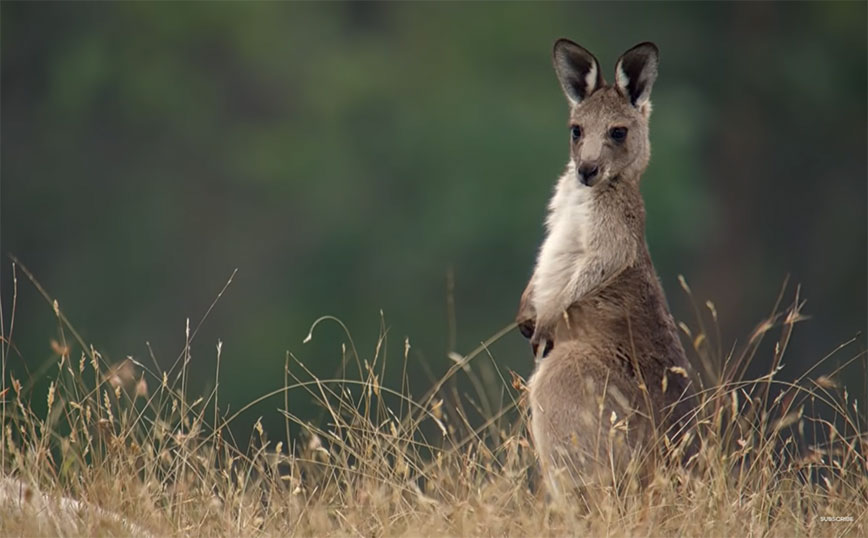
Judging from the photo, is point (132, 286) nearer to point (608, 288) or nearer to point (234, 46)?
point (234, 46)

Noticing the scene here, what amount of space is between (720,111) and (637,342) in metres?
11.9

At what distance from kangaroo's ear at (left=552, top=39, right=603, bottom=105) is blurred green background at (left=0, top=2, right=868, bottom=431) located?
9807 mm

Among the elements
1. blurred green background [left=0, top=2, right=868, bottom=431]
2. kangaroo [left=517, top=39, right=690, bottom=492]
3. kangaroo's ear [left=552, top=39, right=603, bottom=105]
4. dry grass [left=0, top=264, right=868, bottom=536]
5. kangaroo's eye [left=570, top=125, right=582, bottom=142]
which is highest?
kangaroo's ear [left=552, top=39, right=603, bottom=105]

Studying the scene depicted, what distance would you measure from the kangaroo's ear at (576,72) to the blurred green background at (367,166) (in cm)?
981

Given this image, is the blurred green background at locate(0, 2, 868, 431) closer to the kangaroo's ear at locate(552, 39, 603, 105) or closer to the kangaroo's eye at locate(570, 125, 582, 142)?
the kangaroo's ear at locate(552, 39, 603, 105)

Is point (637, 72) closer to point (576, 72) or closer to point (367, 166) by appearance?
point (576, 72)

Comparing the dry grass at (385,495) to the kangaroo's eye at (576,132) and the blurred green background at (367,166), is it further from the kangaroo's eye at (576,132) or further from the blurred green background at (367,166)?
the blurred green background at (367,166)

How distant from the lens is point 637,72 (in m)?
5.91

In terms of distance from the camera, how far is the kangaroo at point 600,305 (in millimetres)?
5078

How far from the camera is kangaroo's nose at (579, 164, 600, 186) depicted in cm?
565

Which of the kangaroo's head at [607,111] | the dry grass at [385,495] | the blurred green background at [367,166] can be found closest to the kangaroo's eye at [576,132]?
the kangaroo's head at [607,111]

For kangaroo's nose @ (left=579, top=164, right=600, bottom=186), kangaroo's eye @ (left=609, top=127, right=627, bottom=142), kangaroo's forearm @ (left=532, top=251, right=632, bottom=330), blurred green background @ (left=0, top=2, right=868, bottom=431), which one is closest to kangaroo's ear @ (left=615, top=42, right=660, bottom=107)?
kangaroo's eye @ (left=609, top=127, right=627, bottom=142)

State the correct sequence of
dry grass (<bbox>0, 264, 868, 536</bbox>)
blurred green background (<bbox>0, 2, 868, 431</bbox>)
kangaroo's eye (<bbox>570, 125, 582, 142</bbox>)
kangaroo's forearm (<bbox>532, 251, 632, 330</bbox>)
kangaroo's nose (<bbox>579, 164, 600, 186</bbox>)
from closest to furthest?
dry grass (<bbox>0, 264, 868, 536</bbox>), kangaroo's forearm (<bbox>532, 251, 632, 330</bbox>), kangaroo's nose (<bbox>579, 164, 600, 186</bbox>), kangaroo's eye (<bbox>570, 125, 582, 142</bbox>), blurred green background (<bbox>0, 2, 868, 431</bbox>)

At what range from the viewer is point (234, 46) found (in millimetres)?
17453
